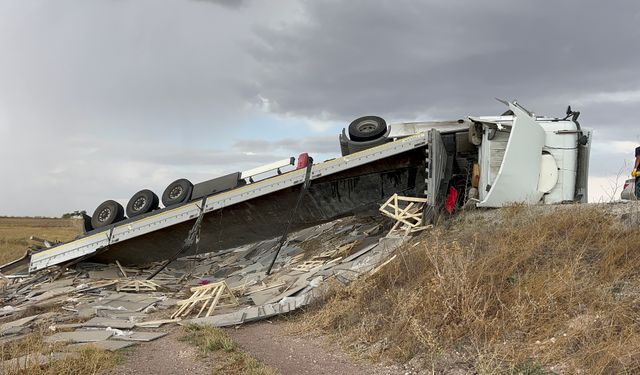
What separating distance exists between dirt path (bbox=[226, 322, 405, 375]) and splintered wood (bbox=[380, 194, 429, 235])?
3.57 m

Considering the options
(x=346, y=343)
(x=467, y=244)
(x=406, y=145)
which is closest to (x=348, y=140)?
(x=406, y=145)

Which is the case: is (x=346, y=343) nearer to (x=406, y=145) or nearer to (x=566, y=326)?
(x=566, y=326)

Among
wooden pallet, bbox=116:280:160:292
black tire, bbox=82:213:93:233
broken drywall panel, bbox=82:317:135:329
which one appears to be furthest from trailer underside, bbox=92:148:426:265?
broken drywall panel, bbox=82:317:135:329

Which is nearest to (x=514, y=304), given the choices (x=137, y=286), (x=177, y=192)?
(x=137, y=286)

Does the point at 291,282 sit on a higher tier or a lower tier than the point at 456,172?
lower

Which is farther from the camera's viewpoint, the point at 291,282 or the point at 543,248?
the point at 291,282

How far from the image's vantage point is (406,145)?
9.68 m

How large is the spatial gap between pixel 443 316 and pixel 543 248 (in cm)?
218

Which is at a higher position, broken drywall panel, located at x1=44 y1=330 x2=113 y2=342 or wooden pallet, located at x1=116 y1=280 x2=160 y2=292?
broken drywall panel, located at x1=44 y1=330 x2=113 y2=342

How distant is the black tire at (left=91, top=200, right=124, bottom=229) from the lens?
37.0 feet

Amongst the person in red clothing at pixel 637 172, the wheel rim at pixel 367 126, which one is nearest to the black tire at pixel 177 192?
the wheel rim at pixel 367 126

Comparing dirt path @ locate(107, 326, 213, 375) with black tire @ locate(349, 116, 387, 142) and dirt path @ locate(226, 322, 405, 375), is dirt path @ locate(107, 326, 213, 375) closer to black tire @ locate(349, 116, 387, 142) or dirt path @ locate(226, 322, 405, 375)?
dirt path @ locate(226, 322, 405, 375)

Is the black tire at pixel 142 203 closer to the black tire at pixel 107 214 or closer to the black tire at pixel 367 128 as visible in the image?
the black tire at pixel 107 214

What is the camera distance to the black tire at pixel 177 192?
10.7 m
